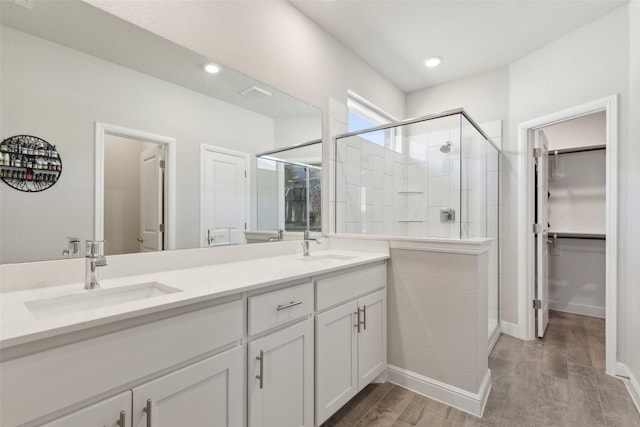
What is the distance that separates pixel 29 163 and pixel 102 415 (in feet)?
3.02

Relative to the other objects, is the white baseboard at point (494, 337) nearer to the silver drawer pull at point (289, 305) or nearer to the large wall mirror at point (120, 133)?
the silver drawer pull at point (289, 305)

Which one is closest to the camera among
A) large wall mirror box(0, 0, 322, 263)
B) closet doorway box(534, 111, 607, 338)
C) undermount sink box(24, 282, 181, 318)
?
undermount sink box(24, 282, 181, 318)

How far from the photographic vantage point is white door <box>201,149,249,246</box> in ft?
5.68

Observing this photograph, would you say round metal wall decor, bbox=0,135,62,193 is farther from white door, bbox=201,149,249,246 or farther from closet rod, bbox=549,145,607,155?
closet rod, bbox=549,145,607,155

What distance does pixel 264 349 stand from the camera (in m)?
1.26

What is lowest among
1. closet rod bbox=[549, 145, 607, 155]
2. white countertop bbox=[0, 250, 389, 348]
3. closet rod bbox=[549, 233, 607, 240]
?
white countertop bbox=[0, 250, 389, 348]

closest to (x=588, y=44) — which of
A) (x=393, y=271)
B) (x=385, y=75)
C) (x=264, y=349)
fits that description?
(x=385, y=75)

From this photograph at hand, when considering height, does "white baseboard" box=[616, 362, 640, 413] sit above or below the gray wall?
below

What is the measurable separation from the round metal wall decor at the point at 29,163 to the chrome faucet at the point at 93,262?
0.30 meters

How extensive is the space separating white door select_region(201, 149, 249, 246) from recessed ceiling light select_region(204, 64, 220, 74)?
440mm

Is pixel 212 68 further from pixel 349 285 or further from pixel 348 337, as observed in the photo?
pixel 348 337

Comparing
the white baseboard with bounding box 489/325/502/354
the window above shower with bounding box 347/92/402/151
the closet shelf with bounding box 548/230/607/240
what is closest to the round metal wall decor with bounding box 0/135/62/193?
the window above shower with bounding box 347/92/402/151

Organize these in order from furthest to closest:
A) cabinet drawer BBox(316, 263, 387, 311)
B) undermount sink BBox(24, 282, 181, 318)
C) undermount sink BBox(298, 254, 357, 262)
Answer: undermount sink BBox(298, 254, 357, 262)
cabinet drawer BBox(316, 263, 387, 311)
undermount sink BBox(24, 282, 181, 318)

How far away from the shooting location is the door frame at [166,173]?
1.30 meters
